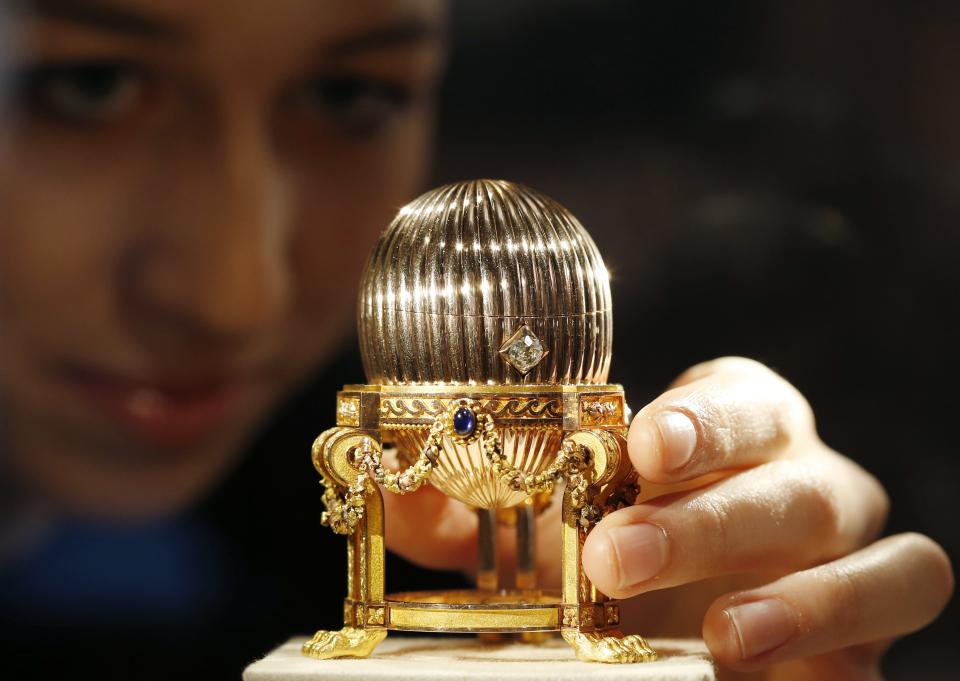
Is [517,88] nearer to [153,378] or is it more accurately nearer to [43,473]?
[153,378]

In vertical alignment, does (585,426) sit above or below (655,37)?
below

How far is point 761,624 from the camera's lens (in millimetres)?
1729

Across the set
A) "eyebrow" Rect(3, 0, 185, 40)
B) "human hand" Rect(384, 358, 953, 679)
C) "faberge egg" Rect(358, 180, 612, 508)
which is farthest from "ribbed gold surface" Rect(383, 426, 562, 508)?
"eyebrow" Rect(3, 0, 185, 40)

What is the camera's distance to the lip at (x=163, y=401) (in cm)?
268

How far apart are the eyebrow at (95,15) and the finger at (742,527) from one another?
1.58 metres

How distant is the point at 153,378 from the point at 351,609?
3.75ft

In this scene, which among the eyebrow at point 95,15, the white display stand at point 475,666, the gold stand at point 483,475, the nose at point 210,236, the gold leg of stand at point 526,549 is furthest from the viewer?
the nose at point 210,236

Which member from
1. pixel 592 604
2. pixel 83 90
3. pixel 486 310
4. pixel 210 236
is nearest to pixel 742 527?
pixel 592 604

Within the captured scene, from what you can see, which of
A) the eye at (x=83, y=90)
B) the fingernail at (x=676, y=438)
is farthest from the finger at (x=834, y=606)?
the eye at (x=83, y=90)

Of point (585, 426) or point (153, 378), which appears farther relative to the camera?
point (153, 378)

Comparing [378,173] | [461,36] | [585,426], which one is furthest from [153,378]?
[585,426]

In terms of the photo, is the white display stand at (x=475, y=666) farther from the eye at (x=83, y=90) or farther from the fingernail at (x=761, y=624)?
the eye at (x=83, y=90)

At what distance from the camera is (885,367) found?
2.73 metres

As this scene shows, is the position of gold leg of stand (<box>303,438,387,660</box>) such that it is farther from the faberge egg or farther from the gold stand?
the faberge egg
